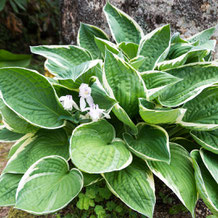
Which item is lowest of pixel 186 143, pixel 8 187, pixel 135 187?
pixel 8 187

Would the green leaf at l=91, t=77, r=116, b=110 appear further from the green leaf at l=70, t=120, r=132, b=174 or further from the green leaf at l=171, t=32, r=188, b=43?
the green leaf at l=171, t=32, r=188, b=43

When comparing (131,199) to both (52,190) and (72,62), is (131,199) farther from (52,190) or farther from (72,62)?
(72,62)

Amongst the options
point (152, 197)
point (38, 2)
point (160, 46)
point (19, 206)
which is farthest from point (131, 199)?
point (38, 2)

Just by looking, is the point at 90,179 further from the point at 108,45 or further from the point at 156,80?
the point at 108,45

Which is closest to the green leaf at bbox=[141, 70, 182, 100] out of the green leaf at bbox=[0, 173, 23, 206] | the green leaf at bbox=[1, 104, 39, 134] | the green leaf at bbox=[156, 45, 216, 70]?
the green leaf at bbox=[156, 45, 216, 70]

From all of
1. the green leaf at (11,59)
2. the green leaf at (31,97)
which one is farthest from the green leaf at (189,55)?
the green leaf at (11,59)

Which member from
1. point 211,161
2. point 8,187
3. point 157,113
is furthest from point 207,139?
point 8,187
